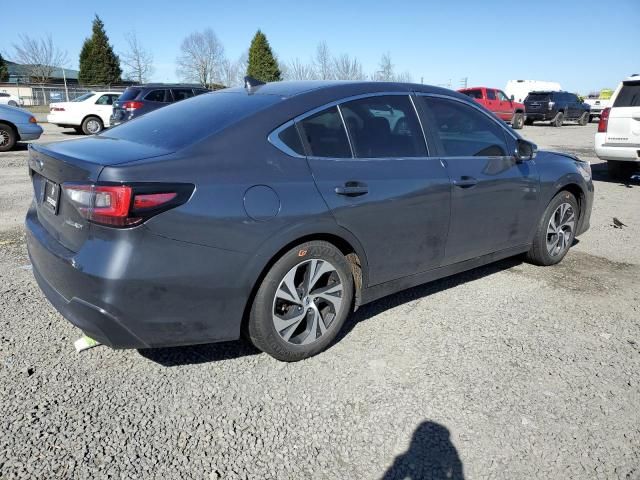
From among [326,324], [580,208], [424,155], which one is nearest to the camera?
[326,324]

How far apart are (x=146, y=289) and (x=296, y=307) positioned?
0.90m

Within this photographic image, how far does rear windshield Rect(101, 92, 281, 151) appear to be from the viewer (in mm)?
2836

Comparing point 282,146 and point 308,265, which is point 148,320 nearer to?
point 308,265

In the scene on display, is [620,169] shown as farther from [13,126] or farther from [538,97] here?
[538,97]

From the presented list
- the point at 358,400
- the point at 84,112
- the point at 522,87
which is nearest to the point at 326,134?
the point at 358,400

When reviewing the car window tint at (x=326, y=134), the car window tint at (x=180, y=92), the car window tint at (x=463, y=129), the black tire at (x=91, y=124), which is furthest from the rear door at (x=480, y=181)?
the black tire at (x=91, y=124)

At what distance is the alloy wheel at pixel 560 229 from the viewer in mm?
4789

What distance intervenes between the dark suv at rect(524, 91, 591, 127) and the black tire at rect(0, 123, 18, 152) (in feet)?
79.1

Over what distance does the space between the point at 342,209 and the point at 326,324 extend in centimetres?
73

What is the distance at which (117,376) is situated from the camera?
114 inches

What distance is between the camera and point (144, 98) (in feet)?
51.1

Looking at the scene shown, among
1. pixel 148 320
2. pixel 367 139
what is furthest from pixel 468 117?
pixel 148 320

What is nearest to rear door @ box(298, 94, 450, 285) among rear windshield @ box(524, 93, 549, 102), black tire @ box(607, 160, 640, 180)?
black tire @ box(607, 160, 640, 180)

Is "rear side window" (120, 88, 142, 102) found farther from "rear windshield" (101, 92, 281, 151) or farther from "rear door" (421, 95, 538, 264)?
"rear door" (421, 95, 538, 264)
